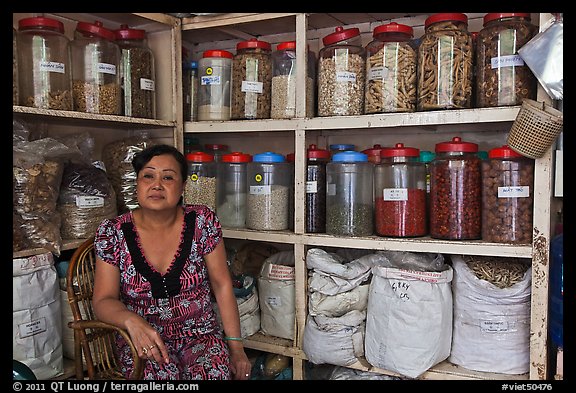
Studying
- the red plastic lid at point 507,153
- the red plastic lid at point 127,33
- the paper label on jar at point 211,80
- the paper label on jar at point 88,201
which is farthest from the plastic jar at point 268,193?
the red plastic lid at point 507,153

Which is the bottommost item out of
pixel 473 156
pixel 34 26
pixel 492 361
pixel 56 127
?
pixel 492 361

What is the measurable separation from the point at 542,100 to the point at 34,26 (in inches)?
70.2

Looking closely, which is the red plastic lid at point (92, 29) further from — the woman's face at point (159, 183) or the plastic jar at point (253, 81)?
the woman's face at point (159, 183)

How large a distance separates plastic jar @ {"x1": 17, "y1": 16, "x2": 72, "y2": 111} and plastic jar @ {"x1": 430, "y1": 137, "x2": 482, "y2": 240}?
1.41m

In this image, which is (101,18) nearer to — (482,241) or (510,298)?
(482,241)

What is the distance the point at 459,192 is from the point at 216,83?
1120 millimetres

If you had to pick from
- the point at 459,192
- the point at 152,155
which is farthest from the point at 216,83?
the point at 459,192

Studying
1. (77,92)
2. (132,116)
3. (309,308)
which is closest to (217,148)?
(132,116)

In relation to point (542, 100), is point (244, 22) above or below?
above

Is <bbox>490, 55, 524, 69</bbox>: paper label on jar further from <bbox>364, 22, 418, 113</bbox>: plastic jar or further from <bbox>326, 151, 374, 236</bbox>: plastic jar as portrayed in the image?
<bbox>326, 151, 374, 236</bbox>: plastic jar

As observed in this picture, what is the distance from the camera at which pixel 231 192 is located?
237 cm

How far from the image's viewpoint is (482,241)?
1.85 m

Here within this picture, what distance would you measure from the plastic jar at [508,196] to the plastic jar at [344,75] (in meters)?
0.54

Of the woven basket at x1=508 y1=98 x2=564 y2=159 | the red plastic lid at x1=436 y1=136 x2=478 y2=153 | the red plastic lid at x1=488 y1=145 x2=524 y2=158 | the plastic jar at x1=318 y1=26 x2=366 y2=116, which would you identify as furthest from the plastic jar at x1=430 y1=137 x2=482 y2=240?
the plastic jar at x1=318 y1=26 x2=366 y2=116
